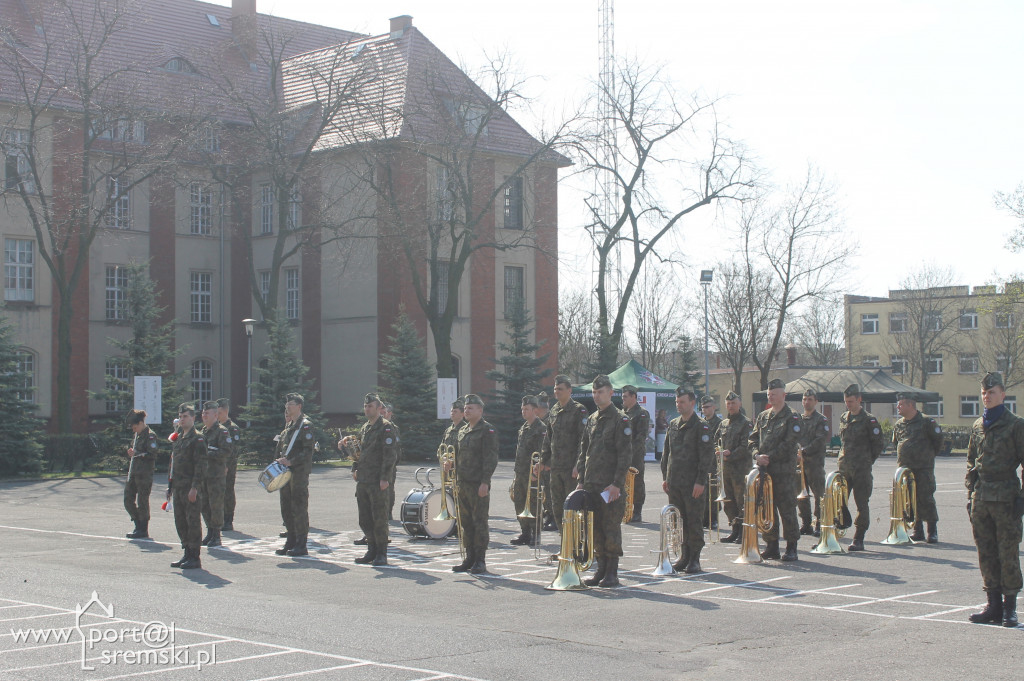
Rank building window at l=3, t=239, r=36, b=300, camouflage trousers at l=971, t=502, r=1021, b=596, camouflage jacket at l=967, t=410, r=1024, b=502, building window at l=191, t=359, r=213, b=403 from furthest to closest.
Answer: building window at l=191, t=359, r=213, b=403 < building window at l=3, t=239, r=36, b=300 < camouflage jacket at l=967, t=410, r=1024, b=502 < camouflage trousers at l=971, t=502, r=1021, b=596

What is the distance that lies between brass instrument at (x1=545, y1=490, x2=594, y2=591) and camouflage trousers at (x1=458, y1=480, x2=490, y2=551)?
1359mm

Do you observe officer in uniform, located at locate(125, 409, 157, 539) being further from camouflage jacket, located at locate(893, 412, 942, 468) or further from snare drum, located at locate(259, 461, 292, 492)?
camouflage jacket, located at locate(893, 412, 942, 468)

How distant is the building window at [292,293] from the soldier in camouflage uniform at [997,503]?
1651 inches

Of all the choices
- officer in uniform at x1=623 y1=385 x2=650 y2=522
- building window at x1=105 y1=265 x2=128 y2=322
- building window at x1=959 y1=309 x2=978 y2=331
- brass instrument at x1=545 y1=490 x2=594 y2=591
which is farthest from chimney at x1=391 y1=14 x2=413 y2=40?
building window at x1=959 y1=309 x2=978 y2=331

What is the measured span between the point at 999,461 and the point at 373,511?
7.15 metres

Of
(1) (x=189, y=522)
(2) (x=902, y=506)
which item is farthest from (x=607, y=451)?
(2) (x=902, y=506)

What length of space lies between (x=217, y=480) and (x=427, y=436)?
24.1m

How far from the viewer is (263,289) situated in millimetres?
50750

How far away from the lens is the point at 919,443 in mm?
15375

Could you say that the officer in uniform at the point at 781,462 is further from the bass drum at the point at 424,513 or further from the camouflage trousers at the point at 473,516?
the bass drum at the point at 424,513

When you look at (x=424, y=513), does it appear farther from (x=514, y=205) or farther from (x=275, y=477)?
(x=514, y=205)

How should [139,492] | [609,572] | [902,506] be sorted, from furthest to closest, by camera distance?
[139,492] → [902,506] → [609,572]

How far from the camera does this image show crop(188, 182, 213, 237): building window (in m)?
48.9

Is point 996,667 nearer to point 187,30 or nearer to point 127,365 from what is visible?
point 127,365
